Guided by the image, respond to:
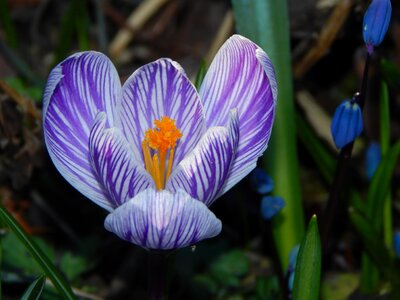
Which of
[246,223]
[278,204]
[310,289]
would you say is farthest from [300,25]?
[310,289]

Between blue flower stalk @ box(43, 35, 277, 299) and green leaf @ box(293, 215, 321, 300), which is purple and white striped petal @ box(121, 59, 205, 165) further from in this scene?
green leaf @ box(293, 215, 321, 300)

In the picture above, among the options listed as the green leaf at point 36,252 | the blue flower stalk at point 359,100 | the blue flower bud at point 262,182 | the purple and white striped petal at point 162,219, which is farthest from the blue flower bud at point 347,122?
the green leaf at point 36,252

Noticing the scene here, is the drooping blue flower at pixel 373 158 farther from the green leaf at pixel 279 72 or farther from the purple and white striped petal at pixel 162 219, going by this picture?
the purple and white striped petal at pixel 162 219

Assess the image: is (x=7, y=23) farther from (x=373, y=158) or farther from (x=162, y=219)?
(x=162, y=219)

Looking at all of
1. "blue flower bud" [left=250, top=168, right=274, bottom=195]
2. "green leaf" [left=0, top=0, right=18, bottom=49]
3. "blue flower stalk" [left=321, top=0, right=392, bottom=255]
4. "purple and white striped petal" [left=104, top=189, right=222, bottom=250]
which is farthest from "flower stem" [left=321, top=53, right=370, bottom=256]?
"green leaf" [left=0, top=0, right=18, bottom=49]

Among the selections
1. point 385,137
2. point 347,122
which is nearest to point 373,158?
point 385,137
